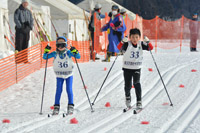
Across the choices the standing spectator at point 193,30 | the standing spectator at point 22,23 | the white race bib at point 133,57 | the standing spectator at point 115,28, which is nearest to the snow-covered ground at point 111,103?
the white race bib at point 133,57

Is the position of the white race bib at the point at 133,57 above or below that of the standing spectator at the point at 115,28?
below

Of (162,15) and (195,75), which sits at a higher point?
(162,15)

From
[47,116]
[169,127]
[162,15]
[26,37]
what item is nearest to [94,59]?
[26,37]

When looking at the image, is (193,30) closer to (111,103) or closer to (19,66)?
(19,66)

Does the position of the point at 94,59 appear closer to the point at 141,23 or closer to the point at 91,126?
the point at 91,126

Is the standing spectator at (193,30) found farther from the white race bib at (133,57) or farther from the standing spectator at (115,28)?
the white race bib at (133,57)

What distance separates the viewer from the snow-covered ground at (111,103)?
5344 mm

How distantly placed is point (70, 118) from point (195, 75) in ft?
15.7

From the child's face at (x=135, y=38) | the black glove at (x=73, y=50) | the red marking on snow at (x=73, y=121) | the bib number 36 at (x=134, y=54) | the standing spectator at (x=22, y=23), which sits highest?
the standing spectator at (x=22, y=23)

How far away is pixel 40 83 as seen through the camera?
29.3ft


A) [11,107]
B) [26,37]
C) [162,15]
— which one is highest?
[162,15]

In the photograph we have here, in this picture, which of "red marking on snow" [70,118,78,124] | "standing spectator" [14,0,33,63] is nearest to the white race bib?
"red marking on snow" [70,118,78,124]

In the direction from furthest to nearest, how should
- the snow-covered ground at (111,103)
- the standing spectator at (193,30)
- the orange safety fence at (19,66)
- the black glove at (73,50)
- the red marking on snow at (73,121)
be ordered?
the standing spectator at (193,30)
the orange safety fence at (19,66)
the black glove at (73,50)
the red marking on snow at (73,121)
the snow-covered ground at (111,103)

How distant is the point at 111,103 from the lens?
7078mm
